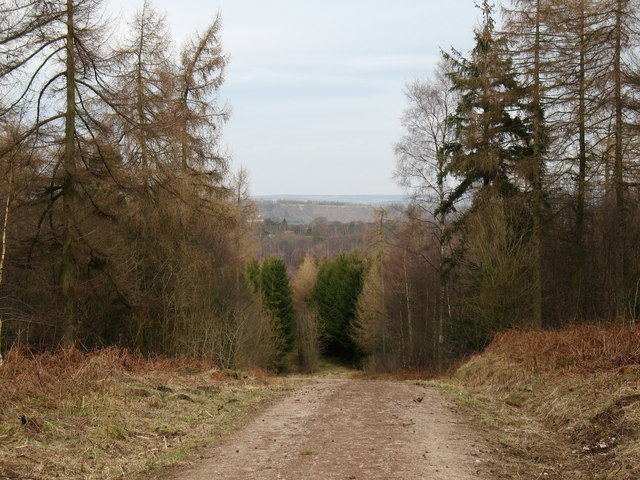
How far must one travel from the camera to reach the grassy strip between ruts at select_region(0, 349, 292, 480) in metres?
6.28

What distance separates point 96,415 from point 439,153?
65.5 feet

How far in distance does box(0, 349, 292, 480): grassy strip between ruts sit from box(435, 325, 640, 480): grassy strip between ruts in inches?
161

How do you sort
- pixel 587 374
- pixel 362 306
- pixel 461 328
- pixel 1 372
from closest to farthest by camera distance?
pixel 1 372
pixel 587 374
pixel 461 328
pixel 362 306

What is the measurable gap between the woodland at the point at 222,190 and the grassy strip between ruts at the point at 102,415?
3159mm

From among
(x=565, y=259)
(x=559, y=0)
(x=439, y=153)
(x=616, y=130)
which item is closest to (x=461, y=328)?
(x=565, y=259)

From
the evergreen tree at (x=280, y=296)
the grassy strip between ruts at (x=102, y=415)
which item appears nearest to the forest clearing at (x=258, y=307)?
the grassy strip between ruts at (x=102, y=415)

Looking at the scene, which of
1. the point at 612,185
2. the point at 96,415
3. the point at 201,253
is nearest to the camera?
the point at 96,415

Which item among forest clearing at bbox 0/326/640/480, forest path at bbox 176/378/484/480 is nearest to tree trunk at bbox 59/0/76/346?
forest clearing at bbox 0/326/640/480

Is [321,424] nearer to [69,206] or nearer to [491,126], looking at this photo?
[69,206]

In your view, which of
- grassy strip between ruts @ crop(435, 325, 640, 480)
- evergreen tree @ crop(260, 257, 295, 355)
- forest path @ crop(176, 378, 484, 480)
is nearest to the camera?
forest path @ crop(176, 378, 484, 480)

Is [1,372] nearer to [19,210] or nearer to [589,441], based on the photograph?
[19,210]

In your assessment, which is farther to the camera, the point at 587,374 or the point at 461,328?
the point at 461,328

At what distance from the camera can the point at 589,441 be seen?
730 cm

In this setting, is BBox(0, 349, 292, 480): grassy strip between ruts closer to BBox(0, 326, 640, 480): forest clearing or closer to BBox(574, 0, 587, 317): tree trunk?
BBox(0, 326, 640, 480): forest clearing
